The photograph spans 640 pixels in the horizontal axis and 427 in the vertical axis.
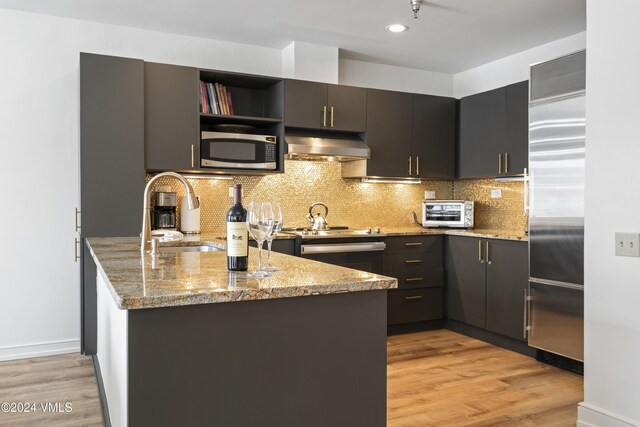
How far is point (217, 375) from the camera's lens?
1460 mm

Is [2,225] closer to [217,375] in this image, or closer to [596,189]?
[217,375]

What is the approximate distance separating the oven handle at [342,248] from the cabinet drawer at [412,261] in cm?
17

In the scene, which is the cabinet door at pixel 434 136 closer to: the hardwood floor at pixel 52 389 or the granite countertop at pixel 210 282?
the granite countertop at pixel 210 282

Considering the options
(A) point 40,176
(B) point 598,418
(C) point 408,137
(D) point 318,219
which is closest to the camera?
(B) point 598,418

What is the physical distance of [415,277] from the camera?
470cm

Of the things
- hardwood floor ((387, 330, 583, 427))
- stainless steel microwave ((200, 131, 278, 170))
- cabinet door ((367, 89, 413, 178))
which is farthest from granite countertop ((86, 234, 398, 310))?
cabinet door ((367, 89, 413, 178))

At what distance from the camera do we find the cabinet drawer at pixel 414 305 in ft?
15.0

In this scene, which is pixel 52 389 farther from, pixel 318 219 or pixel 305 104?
pixel 305 104

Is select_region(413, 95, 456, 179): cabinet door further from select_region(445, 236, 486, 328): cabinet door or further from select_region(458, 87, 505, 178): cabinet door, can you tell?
select_region(445, 236, 486, 328): cabinet door

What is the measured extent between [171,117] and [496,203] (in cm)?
313

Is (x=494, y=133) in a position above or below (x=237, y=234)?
above

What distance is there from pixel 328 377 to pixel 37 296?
325 cm

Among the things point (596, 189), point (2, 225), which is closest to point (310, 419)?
point (596, 189)

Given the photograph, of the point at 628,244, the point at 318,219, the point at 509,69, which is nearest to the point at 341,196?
the point at 318,219
